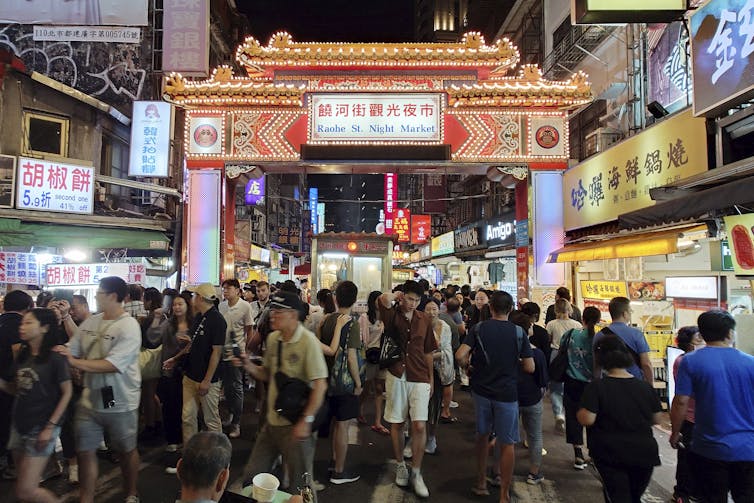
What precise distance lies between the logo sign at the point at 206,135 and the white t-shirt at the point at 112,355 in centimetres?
909

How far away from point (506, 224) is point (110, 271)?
11.9 meters

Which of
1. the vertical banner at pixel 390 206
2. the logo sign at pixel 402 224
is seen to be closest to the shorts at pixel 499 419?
the logo sign at pixel 402 224

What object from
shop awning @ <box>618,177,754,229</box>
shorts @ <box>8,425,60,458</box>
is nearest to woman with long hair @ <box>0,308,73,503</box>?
shorts @ <box>8,425,60,458</box>

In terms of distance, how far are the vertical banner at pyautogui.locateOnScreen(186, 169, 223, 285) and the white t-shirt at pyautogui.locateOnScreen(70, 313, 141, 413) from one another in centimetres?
826

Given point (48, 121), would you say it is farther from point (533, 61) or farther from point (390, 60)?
point (533, 61)

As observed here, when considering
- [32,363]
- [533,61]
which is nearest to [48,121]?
[32,363]

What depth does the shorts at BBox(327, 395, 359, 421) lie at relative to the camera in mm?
5020

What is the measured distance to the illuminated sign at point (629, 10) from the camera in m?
6.42

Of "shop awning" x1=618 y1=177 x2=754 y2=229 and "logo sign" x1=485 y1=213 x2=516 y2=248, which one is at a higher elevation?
"logo sign" x1=485 y1=213 x2=516 y2=248

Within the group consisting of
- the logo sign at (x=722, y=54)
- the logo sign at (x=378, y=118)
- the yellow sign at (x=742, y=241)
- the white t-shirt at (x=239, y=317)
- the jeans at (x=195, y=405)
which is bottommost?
the jeans at (x=195, y=405)

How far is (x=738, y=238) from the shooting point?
6.11 meters

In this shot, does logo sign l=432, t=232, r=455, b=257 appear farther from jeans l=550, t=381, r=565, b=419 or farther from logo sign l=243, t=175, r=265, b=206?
jeans l=550, t=381, r=565, b=419

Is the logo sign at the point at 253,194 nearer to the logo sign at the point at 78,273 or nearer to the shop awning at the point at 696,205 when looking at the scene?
the logo sign at the point at 78,273

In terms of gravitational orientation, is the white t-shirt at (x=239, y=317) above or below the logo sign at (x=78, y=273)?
below
